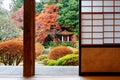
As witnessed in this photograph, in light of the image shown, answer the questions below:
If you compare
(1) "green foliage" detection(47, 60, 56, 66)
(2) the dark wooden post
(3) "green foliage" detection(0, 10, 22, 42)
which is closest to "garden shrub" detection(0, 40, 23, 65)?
(3) "green foliage" detection(0, 10, 22, 42)

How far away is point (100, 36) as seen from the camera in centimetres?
580

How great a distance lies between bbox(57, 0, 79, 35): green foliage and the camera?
689cm

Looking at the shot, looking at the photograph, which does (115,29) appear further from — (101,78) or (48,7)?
(48,7)

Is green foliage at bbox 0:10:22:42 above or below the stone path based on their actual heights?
above

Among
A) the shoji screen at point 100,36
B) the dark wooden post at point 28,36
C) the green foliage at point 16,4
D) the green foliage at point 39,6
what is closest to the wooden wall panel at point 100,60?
the shoji screen at point 100,36

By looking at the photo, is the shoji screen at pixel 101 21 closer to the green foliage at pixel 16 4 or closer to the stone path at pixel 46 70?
the stone path at pixel 46 70

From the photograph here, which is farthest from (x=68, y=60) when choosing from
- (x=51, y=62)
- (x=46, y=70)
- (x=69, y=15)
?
(x=69, y=15)

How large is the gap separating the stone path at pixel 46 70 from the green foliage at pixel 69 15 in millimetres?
1091

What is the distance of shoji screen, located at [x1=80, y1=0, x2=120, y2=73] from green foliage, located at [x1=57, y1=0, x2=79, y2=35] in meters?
1.12

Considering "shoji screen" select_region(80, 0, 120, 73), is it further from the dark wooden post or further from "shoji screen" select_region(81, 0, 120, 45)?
the dark wooden post

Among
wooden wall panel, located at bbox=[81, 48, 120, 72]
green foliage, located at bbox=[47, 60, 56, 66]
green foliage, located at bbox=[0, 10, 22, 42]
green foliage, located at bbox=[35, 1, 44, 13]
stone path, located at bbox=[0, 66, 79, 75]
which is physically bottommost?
stone path, located at bbox=[0, 66, 79, 75]

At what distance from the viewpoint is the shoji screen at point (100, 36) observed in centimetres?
572

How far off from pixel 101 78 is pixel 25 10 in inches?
87.4

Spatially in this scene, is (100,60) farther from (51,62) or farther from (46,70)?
(51,62)
